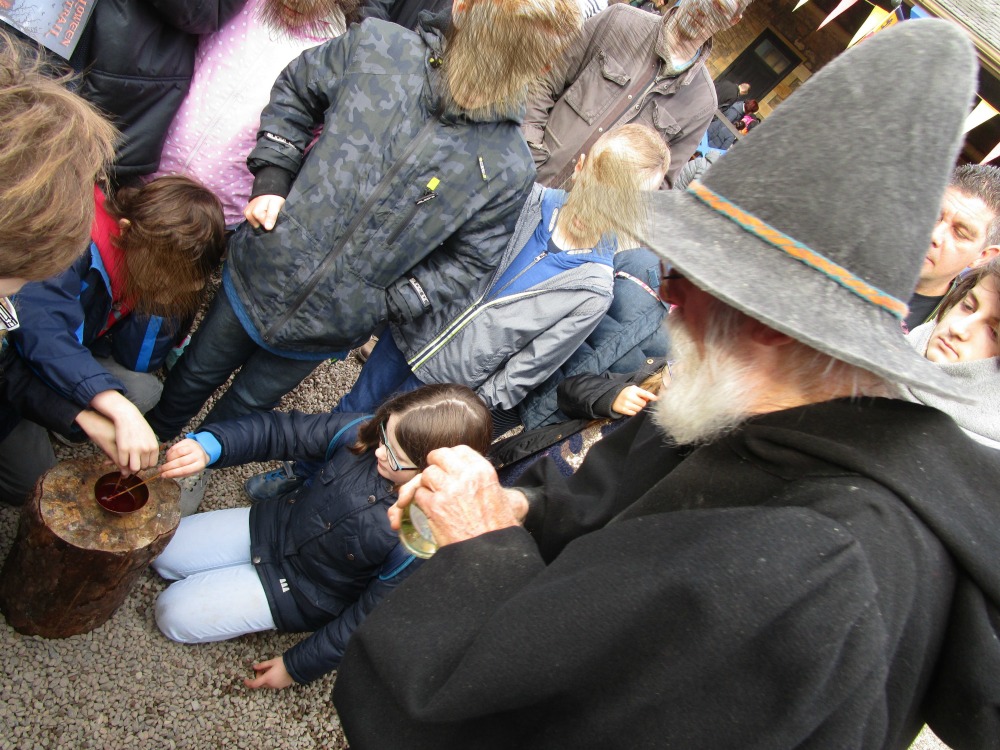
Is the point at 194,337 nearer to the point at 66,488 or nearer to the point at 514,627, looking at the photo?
the point at 66,488

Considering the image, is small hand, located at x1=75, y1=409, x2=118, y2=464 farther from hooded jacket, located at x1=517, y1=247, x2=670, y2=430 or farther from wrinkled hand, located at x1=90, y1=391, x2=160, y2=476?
hooded jacket, located at x1=517, y1=247, x2=670, y2=430

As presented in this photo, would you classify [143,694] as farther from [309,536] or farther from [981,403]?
[981,403]

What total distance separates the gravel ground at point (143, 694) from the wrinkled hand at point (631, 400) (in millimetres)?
1561

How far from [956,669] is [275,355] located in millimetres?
2289

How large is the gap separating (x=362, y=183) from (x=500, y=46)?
2.03 feet

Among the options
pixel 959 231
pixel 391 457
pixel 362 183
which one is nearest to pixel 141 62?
pixel 362 183

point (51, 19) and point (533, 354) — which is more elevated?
point (51, 19)

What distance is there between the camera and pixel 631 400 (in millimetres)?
2330

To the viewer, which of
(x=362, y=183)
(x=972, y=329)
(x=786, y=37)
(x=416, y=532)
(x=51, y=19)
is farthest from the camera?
(x=786, y=37)

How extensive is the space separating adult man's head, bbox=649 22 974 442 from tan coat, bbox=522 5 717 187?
2.52m

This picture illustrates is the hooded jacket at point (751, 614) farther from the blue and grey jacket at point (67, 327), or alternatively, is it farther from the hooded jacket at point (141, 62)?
the hooded jacket at point (141, 62)

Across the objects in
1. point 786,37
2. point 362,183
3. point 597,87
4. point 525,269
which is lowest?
point 525,269

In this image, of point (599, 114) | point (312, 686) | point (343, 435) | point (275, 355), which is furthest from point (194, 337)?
point (599, 114)

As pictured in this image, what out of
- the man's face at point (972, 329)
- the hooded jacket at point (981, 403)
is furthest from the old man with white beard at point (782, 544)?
the man's face at point (972, 329)
